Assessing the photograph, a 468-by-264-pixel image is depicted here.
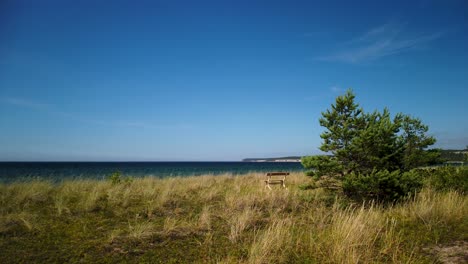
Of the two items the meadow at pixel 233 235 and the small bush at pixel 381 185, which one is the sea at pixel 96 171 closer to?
the meadow at pixel 233 235

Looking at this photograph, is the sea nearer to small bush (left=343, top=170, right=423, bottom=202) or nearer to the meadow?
the meadow

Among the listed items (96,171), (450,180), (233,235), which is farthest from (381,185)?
(96,171)

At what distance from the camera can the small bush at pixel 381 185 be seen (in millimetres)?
7569

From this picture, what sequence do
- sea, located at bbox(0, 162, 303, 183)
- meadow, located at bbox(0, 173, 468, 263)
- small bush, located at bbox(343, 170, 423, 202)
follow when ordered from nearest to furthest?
meadow, located at bbox(0, 173, 468, 263) → small bush, located at bbox(343, 170, 423, 202) → sea, located at bbox(0, 162, 303, 183)

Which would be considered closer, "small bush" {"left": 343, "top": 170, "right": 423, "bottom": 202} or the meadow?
the meadow

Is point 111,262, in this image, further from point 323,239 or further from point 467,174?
point 467,174

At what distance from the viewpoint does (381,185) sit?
800 cm

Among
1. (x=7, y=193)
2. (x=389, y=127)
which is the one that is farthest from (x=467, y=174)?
(x=7, y=193)

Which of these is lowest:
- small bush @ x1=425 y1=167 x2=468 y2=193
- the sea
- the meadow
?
the sea

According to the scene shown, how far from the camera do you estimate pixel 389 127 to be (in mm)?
Result: 7988

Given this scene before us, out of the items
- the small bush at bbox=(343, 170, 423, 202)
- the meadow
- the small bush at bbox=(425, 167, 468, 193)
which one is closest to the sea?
the meadow

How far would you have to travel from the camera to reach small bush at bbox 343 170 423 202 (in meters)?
7.57

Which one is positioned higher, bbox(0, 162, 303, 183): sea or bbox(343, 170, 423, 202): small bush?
bbox(343, 170, 423, 202): small bush

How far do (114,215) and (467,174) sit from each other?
469 inches
